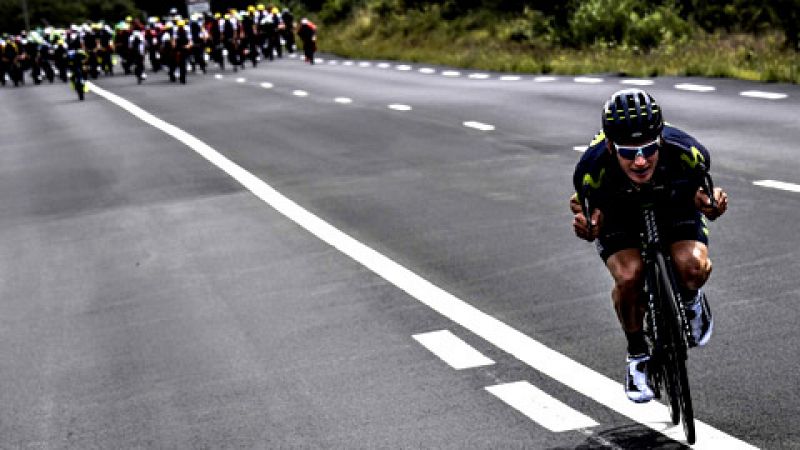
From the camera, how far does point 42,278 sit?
1335cm

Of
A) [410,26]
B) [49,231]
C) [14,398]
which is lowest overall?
[410,26]

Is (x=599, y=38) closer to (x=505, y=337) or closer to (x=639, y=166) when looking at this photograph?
(x=505, y=337)

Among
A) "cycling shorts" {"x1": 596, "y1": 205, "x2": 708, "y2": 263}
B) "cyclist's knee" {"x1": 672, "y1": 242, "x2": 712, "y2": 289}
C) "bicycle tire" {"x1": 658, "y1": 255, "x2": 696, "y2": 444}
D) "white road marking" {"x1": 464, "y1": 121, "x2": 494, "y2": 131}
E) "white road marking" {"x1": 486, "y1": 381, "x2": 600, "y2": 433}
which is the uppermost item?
"cycling shorts" {"x1": 596, "y1": 205, "x2": 708, "y2": 263}

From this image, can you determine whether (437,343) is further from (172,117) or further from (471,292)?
(172,117)

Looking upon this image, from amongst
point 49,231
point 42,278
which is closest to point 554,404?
point 42,278

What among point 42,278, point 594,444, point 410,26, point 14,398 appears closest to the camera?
point 594,444

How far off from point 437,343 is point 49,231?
804cm

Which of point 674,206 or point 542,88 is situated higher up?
point 674,206

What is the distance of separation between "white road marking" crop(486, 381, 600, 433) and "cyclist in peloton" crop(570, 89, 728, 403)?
12.9 inches

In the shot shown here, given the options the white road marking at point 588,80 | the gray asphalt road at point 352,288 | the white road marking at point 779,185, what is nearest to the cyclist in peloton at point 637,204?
the gray asphalt road at point 352,288

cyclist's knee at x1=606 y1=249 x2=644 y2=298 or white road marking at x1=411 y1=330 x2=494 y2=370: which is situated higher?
cyclist's knee at x1=606 y1=249 x2=644 y2=298

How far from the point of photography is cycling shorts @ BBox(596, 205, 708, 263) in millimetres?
6879

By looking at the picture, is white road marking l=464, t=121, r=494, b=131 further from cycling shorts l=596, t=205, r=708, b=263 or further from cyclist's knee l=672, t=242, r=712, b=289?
cyclist's knee l=672, t=242, r=712, b=289

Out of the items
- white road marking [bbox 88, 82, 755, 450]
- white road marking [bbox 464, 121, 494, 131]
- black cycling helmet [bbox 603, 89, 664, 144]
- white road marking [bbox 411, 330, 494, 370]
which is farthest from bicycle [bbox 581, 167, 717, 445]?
white road marking [bbox 464, 121, 494, 131]
